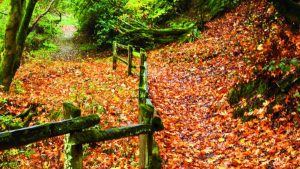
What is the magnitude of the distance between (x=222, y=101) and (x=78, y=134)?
6.49m

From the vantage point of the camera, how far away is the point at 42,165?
6.15 meters

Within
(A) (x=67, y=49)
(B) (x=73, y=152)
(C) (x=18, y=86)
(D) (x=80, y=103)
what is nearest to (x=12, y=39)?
(C) (x=18, y=86)

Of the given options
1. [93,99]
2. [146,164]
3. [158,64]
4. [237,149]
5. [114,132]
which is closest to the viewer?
[114,132]

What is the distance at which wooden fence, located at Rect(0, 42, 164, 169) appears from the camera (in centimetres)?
353

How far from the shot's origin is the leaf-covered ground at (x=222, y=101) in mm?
6641

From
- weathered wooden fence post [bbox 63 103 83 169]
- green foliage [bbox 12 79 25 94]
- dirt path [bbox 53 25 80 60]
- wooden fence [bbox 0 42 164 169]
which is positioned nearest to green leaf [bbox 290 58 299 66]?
wooden fence [bbox 0 42 164 169]

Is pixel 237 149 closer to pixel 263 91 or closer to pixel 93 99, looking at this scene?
pixel 263 91

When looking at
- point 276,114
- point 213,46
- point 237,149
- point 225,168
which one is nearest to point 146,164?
point 225,168

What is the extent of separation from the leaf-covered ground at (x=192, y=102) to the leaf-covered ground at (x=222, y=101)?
0.08 feet

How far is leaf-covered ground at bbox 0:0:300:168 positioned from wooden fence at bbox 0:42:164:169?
1.17 m

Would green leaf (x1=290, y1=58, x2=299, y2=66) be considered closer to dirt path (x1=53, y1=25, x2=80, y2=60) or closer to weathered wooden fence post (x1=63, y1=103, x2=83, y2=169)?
weathered wooden fence post (x1=63, y1=103, x2=83, y2=169)

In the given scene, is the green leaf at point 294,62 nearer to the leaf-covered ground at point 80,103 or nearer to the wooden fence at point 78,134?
the leaf-covered ground at point 80,103

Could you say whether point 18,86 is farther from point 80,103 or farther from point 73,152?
point 73,152

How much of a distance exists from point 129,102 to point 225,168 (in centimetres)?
416
